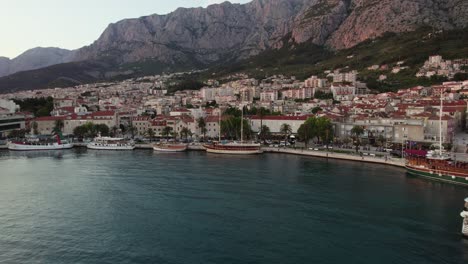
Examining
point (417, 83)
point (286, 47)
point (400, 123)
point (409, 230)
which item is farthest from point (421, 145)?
point (286, 47)

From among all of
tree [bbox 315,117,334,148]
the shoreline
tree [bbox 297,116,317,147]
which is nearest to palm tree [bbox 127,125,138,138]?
the shoreline

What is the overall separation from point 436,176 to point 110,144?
44339 millimetres

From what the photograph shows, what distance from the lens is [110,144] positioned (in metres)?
61.3

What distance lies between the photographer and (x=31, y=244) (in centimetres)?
2120

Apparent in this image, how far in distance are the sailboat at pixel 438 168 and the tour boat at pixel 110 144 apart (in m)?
39.6

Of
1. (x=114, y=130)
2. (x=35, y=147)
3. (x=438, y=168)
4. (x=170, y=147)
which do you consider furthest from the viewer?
(x=114, y=130)

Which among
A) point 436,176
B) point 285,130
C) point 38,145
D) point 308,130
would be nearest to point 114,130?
point 38,145

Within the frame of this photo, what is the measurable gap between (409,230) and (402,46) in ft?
405

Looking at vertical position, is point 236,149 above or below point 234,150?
above

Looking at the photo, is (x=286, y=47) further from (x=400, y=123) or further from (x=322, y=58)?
(x=400, y=123)

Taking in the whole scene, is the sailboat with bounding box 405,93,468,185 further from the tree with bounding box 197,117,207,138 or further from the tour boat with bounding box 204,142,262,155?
the tree with bounding box 197,117,207,138

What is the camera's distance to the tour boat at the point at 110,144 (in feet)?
200

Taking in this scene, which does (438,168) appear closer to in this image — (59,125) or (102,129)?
(102,129)

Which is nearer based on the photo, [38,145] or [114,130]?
[38,145]
